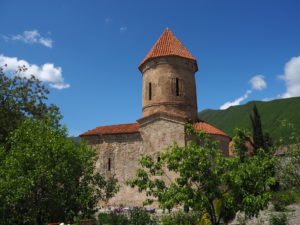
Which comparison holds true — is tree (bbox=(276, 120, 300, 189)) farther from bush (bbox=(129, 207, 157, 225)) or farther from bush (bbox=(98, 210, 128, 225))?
bush (bbox=(98, 210, 128, 225))

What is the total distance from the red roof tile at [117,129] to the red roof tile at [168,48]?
4.49 m

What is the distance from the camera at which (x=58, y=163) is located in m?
8.50

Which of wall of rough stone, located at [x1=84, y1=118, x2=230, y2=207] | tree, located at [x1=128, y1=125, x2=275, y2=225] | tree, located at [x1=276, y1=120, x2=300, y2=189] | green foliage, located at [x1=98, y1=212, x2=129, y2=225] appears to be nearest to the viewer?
tree, located at [x1=128, y1=125, x2=275, y2=225]

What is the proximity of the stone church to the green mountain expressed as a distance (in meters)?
56.4

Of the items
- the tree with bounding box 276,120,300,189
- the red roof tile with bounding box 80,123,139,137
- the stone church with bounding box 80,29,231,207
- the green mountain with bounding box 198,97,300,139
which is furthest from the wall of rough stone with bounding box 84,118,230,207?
the green mountain with bounding box 198,97,300,139

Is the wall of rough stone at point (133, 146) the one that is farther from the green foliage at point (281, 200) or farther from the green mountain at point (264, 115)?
the green mountain at point (264, 115)

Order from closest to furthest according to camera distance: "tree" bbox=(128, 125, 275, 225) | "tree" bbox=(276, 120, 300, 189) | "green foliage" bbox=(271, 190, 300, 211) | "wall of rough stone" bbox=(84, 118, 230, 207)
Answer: "tree" bbox=(128, 125, 275, 225) → "tree" bbox=(276, 120, 300, 189) → "green foliage" bbox=(271, 190, 300, 211) → "wall of rough stone" bbox=(84, 118, 230, 207)

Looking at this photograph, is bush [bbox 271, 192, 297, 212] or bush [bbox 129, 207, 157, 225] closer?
bush [bbox 129, 207, 157, 225]

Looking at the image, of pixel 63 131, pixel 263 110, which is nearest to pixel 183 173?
pixel 63 131

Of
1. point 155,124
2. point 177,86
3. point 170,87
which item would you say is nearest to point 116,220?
point 155,124

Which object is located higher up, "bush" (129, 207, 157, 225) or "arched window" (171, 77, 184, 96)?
"arched window" (171, 77, 184, 96)

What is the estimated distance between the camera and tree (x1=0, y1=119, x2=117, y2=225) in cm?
790

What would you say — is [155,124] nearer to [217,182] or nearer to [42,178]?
[42,178]

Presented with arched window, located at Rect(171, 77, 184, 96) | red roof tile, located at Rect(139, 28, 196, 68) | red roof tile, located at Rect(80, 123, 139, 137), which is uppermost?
red roof tile, located at Rect(139, 28, 196, 68)
